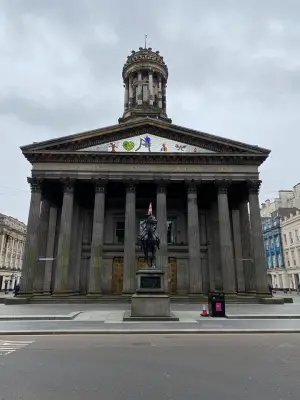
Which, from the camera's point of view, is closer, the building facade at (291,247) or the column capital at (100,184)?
the column capital at (100,184)

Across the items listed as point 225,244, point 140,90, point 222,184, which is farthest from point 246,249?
point 140,90

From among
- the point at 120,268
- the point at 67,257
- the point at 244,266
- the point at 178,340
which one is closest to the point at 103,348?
the point at 178,340

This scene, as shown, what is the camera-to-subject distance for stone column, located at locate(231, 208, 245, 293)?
1090 inches

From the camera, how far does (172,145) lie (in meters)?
27.5

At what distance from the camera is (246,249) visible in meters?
28.0

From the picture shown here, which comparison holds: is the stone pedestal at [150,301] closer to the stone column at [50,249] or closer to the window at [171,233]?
the stone column at [50,249]

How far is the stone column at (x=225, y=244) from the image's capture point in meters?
24.3

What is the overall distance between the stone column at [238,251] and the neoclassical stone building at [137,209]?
0.31ft

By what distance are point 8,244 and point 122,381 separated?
68010 mm

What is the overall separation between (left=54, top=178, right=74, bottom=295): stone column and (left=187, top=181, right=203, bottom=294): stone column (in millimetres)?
10391

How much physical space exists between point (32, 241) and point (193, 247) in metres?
13.6

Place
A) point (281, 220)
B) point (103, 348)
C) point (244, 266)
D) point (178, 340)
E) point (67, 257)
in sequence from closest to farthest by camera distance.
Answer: point (103, 348)
point (178, 340)
point (67, 257)
point (244, 266)
point (281, 220)

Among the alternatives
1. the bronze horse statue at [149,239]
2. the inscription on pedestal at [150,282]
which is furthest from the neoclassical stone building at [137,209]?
the inscription on pedestal at [150,282]

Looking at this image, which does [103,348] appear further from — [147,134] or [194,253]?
[147,134]
